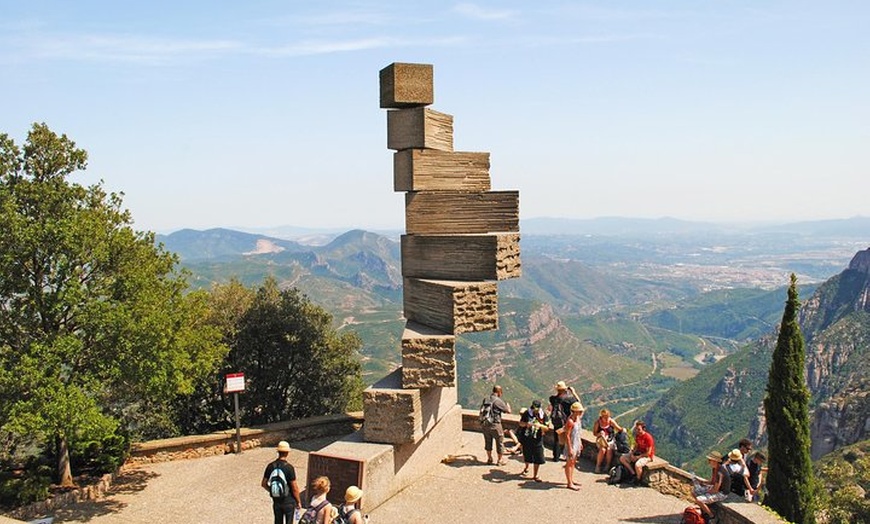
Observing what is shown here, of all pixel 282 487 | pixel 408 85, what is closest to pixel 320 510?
pixel 282 487

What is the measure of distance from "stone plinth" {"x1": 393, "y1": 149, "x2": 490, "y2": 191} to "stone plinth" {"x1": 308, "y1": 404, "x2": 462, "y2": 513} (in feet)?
15.3

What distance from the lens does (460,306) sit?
38.4 ft

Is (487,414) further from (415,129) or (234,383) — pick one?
(415,129)

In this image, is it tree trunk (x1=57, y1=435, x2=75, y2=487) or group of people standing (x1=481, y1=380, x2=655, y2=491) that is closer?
group of people standing (x1=481, y1=380, x2=655, y2=491)

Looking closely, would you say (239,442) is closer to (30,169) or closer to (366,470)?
(366,470)

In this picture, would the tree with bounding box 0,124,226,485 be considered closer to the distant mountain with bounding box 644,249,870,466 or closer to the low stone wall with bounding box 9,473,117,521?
the low stone wall with bounding box 9,473,117,521

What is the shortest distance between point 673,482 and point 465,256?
5.52 m

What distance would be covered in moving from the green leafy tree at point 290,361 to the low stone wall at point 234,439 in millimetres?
3061

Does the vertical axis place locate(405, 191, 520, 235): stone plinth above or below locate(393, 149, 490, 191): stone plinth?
below

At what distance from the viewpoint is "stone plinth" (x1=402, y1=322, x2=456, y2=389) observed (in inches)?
455

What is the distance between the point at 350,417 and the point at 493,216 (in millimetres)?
6656

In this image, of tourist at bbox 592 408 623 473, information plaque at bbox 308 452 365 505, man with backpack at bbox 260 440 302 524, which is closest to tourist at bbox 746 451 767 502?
tourist at bbox 592 408 623 473

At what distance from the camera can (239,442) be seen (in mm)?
14680

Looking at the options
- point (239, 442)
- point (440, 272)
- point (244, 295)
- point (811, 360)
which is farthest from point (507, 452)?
point (811, 360)
